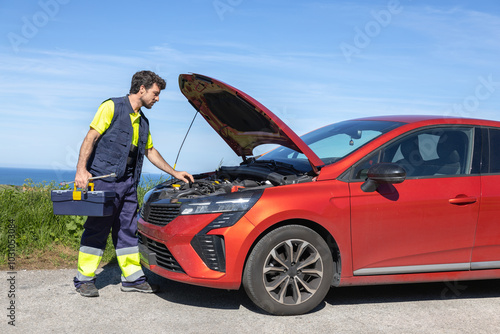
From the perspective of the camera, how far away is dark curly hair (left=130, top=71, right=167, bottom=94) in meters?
5.15

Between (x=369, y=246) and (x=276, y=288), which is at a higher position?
(x=369, y=246)

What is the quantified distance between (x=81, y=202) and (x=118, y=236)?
0.66 m

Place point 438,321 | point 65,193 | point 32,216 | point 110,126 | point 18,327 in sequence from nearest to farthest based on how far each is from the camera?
point 18,327 < point 438,321 < point 65,193 < point 110,126 < point 32,216

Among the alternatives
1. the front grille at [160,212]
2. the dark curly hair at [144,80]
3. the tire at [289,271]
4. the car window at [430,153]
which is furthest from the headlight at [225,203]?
the dark curly hair at [144,80]

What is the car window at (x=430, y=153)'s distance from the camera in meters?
4.68

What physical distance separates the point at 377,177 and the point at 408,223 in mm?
518

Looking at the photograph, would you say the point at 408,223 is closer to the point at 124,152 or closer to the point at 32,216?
the point at 124,152

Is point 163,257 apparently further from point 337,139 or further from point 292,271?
point 337,139

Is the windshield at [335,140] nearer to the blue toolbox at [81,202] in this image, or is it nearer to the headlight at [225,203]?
the headlight at [225,203]

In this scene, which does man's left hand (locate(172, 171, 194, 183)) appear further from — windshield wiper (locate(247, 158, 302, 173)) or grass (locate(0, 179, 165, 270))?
grass (locate(0, 179, 165, 270))

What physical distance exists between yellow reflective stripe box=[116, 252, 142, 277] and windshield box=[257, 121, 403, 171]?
1677 millimetres

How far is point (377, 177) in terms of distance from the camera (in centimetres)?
433

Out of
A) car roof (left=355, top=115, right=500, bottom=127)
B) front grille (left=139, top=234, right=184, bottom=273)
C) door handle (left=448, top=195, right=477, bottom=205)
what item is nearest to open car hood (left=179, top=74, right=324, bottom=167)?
car roof (left=355, top=115, right=500, bottom=127)

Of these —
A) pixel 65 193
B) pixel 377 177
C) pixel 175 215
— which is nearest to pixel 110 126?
pixel 65 193
